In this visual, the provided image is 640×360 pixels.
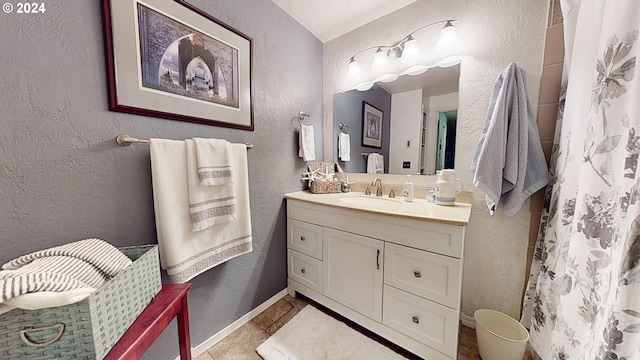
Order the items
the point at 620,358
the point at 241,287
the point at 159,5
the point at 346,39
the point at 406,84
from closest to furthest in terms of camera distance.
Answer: the point at 620,358
the point at 159,5
the point at 241,287
the point at 406,84
the point at 346,39

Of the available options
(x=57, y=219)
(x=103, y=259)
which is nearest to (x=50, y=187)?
(x=57, y=219)

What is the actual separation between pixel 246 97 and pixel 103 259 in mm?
1033

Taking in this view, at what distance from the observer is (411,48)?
4.78 ft

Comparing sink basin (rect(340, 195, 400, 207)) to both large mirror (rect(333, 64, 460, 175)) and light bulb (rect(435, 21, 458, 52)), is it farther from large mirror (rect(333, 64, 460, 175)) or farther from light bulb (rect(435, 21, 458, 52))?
light bulb (rect(435, 21, 458, 52))

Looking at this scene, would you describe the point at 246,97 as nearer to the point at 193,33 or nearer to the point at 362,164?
the point at 193,33

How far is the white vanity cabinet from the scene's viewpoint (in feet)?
3.14

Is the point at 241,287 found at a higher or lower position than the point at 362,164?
lower

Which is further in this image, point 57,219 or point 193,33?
point 193,33

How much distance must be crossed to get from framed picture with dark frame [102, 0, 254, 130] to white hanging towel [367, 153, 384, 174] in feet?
3.35

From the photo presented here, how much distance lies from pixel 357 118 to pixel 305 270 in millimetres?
1340

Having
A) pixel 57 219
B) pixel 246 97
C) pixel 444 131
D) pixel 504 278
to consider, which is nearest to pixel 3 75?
pixel 57 219

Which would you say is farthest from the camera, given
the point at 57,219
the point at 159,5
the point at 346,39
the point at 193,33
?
the point at 346,39

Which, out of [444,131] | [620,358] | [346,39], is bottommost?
[620,358]

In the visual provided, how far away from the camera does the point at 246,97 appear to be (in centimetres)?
129
